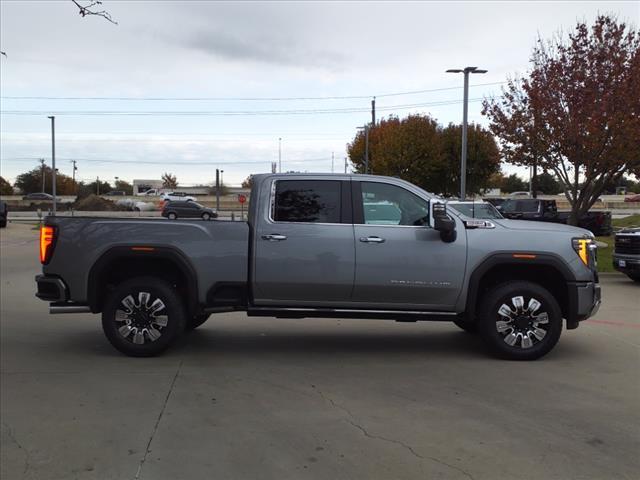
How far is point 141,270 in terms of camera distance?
21.1 feet

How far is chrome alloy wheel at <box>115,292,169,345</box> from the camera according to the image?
618cm

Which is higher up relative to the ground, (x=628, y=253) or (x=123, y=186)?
(x=123, y=186)

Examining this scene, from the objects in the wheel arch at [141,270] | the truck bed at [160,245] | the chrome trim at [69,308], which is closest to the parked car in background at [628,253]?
the truck bed at [160,245]

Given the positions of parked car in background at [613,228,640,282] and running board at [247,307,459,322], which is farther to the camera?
parked car in background at [613,228,640,282]

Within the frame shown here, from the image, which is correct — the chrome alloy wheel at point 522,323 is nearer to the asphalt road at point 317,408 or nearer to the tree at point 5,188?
the asphalt road at point 317,408

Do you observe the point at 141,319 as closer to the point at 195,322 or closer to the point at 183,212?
the point at 195,322

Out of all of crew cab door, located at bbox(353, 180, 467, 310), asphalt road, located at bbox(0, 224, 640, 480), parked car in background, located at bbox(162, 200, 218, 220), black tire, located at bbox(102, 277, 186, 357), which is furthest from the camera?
parked car in background, located at bbox(162, 200, 218, 220)

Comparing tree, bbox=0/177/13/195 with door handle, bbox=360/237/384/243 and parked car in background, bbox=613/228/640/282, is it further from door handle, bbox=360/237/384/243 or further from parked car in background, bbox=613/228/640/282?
door handle, bbox=360/237/384/243

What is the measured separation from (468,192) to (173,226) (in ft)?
161

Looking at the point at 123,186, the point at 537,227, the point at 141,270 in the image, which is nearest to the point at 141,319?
the point at 141,270

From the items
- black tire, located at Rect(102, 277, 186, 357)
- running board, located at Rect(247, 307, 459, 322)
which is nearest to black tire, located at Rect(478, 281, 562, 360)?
running board, located at Rect(247, 307, 459, 322)

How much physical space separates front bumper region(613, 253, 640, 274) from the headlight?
257 inches

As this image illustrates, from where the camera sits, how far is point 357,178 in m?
6.33

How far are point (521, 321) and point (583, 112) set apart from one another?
1229 cm
